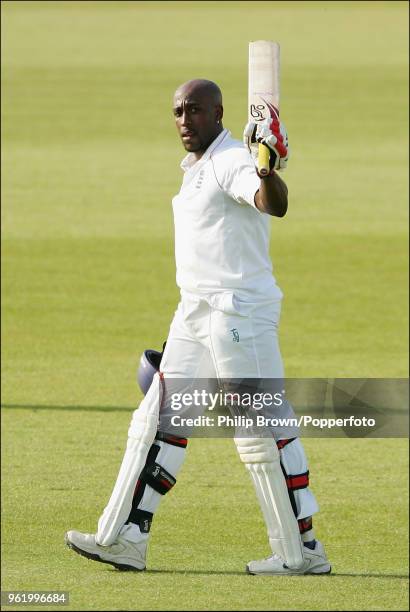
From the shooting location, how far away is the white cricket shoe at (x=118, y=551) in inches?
241

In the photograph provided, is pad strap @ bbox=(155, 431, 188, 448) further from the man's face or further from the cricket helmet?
the man's face

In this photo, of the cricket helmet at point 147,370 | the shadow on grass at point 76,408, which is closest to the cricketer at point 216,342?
the cricket helmet at point 147,370

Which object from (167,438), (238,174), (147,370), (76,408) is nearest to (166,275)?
(76,408)

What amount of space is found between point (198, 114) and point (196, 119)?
0.02m

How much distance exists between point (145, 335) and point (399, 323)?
2344 mm

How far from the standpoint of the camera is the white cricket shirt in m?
5.93

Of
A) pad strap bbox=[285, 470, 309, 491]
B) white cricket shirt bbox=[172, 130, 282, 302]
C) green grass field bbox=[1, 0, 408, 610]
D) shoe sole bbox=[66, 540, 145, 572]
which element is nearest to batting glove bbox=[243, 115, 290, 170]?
white cricket shirt bbox=[172, 130, 282, 302]

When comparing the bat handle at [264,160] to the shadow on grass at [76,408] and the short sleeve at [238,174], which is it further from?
the shadow on grass at [76,408]

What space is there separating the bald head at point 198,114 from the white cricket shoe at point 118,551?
1.46m

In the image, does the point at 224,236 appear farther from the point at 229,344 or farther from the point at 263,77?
the point at 263,77

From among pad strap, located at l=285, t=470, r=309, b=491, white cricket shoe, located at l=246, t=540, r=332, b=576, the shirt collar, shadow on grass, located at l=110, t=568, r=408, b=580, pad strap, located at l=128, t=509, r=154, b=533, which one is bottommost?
shadow on grass, located at l=110, t=568, r=408, b=580

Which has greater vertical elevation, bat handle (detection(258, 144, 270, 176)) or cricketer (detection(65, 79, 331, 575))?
bat handle (detection(258, 144, 270, 176))

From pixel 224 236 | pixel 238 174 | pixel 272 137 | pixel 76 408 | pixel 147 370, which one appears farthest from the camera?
pixel 76 408

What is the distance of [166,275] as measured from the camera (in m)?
16.5
